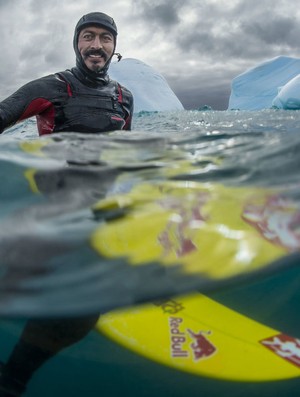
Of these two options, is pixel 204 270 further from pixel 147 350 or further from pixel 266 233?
pixel 147 350

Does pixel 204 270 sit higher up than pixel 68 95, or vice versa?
pixel 68 95

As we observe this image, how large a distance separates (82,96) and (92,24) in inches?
26.3

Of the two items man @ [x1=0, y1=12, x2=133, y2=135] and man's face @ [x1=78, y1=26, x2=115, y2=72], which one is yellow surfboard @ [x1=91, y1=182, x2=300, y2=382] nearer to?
man @ [x1=0, y1=12, x2=133, y2=135]

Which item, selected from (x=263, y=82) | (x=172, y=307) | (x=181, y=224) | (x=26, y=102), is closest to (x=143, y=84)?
(x=263, y=82)

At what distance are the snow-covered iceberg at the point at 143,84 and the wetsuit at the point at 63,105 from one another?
15.3m

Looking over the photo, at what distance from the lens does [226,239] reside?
4.37 ft

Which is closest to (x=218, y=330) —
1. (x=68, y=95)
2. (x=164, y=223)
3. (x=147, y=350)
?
(x=147, y=350)

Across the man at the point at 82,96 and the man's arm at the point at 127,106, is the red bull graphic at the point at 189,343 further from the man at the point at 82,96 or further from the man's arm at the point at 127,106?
the man's arm at the point at 127,106

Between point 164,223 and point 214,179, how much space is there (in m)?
0.56

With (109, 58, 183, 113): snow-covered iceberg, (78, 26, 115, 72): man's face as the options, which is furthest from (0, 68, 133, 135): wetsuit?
(109, 58, 183, 113): snow-covered iceberg

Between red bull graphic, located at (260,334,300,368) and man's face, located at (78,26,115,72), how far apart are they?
88.3 inches

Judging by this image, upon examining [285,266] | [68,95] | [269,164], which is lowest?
[285,266]

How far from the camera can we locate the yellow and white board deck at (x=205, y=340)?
199 cm

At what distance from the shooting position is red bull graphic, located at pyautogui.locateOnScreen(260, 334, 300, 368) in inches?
81.8
